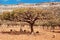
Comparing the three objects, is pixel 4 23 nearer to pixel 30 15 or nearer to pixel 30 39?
pixel 30 15

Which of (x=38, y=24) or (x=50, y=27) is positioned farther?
(x=38, y=24)

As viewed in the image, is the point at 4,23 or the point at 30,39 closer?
the point at 30,39

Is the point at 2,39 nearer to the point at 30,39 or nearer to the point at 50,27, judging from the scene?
the point at 30,39

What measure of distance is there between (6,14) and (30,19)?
450 centimetres

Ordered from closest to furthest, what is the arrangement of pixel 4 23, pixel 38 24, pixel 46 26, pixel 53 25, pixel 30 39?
pixel 30 39 → pixel 53 25 → pixel 46 26 → pixel 38 24 → pixel 4 23

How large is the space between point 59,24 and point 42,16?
17684mm

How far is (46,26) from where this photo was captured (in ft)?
205

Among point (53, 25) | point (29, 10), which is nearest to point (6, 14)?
point (29, 10)

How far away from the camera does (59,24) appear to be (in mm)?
61781

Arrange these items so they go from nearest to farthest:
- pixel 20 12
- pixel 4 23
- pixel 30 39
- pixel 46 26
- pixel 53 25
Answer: pixel 30 39, pixel 20 12, pixel 53 25, pixel 46 26, pixel 4 23

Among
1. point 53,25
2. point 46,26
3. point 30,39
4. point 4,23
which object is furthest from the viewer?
point 4,23

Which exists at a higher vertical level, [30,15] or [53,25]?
[30,15]

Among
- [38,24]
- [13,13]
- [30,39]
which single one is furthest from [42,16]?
[38,24]

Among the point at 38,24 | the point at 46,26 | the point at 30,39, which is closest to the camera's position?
the point at 30,39
